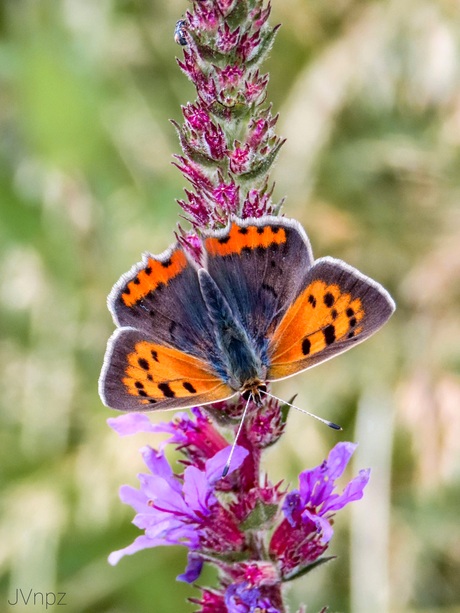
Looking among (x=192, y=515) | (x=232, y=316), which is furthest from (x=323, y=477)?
(x=232, y=316)

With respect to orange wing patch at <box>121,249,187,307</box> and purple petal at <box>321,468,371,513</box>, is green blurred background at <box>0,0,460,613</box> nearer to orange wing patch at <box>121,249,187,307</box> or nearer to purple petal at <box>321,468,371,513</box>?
purple petal at <box>321,468,371,513</box>

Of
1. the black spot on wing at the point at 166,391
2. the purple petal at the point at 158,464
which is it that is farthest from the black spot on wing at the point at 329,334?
the purple petal at the point at 158,464

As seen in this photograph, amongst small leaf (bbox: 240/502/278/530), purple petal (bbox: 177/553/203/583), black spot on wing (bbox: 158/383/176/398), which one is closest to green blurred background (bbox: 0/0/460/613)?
purple petal (bbox: 177/553/203/583)

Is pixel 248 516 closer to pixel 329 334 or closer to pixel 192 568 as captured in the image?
pixel 192 568

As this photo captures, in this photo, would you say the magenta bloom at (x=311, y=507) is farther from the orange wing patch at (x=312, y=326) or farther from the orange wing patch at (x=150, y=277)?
the orange wing patch at (x=150, y=277)

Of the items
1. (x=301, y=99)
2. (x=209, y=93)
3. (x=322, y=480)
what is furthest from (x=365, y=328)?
(x=301, y=99)
